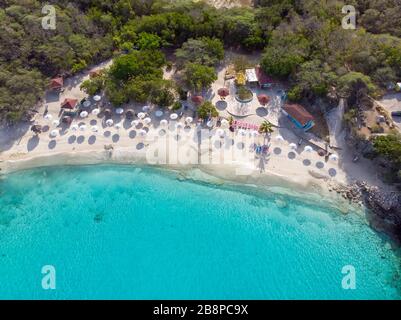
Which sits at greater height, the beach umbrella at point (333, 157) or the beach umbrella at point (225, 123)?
the beach umbrella at point (225, 123)

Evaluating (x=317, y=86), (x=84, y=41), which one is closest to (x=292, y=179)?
(x=317, y=86)

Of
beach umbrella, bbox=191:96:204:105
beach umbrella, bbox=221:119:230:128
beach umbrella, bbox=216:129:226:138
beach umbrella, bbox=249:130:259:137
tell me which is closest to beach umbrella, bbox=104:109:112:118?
beach umbrella, bbox=191:96:204:105

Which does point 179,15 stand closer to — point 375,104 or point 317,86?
point 317,86

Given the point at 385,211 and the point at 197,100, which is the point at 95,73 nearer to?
the point at 197,100

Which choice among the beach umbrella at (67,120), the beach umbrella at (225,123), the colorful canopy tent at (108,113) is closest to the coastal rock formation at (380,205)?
the beach umbrella at (225,123)

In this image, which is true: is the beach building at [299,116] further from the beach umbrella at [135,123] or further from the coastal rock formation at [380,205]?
the beach umbrella at [135,123]

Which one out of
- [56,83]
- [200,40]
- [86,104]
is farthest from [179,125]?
[56,83]

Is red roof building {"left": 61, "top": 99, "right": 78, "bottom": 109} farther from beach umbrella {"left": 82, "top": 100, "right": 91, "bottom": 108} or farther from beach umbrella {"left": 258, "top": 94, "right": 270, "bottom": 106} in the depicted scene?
beach umbrella {"left": 258, "top": 94, "right": 270, "bottom": 106}
